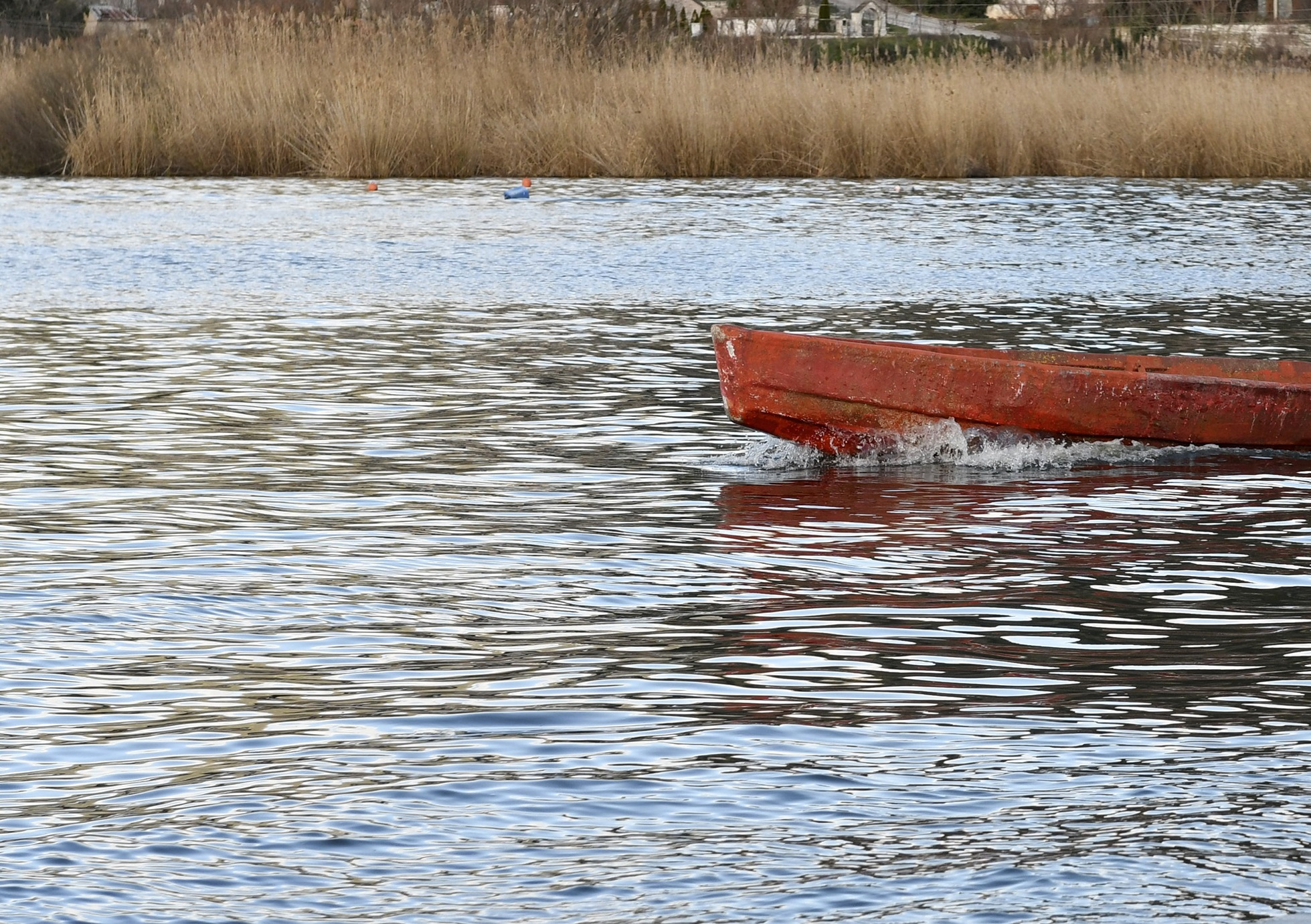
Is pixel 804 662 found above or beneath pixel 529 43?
beneath

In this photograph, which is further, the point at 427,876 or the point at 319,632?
the point at 319,632

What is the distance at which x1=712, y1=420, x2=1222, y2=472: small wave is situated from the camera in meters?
9.60

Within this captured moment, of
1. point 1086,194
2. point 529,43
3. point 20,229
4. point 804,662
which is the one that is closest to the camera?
point 804,662

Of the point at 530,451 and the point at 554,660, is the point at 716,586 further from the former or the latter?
the point at 530,451

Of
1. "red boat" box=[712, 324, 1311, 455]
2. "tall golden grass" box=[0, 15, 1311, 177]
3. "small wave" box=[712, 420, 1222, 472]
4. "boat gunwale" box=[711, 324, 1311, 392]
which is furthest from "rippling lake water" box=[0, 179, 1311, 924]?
"tall golden grass" box=[0, 15, 1311, 177]

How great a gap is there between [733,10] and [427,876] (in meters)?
56.7

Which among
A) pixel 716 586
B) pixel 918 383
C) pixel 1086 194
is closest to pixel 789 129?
pixel 1086 194

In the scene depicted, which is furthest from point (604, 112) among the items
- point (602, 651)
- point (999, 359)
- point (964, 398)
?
point (602, 651)

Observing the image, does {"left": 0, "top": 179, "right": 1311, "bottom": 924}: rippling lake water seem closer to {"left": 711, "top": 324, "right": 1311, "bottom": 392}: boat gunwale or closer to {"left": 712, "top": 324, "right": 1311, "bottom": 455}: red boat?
{"left": 712, "top": 324, "right": 1311, "bottom": 455}: red boat

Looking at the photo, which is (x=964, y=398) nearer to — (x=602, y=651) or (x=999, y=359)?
(x=999, y=359)

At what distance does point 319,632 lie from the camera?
618 cm

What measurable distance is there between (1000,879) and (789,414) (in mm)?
5555

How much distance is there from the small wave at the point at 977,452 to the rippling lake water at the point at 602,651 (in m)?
0.04

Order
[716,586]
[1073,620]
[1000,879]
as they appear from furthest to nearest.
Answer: [716,586]
[1073,620]
[1000,879]
